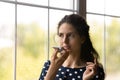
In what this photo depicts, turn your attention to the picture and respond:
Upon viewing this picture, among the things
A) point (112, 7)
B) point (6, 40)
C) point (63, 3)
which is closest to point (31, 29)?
point (6, 40)

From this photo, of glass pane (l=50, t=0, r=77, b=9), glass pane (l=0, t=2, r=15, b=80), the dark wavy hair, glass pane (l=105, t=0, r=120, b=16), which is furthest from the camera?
glass pane (l=105, t=0, r=120, b=16)

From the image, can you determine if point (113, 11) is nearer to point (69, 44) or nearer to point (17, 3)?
point (17, 3)

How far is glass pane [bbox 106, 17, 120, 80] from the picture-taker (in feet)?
9.05

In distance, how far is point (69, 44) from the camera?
111cm

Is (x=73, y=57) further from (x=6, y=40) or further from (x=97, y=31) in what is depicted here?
(x=97, y=31)

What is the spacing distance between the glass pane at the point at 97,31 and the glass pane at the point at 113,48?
84mm

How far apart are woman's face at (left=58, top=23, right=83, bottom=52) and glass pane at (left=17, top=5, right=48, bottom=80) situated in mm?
851

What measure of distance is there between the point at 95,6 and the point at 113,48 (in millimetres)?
509

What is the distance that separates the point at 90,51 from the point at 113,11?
1.63 metres

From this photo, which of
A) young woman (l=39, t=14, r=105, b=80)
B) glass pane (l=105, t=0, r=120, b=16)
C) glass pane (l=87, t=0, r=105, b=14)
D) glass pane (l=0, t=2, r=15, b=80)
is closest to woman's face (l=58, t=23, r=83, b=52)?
young woman (l=39, t=14, r=105, b=80)

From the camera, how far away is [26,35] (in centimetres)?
200

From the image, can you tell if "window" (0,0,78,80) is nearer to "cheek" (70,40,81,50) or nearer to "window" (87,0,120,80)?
"window" (87,0,120,80)

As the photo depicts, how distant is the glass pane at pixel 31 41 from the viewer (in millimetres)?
1974

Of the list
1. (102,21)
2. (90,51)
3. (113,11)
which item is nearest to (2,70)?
(90,51)
